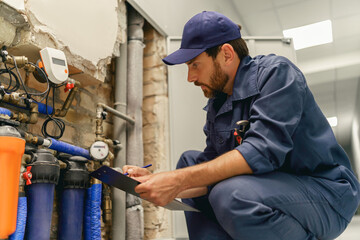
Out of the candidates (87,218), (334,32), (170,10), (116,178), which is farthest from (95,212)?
(334,32)

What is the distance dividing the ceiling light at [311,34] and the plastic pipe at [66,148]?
125 inches

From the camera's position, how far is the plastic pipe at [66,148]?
1174 millimetres

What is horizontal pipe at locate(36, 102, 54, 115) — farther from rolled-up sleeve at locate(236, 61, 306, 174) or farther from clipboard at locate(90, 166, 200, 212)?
rolled-up sleeve at locate(236, 61, 306, 174)

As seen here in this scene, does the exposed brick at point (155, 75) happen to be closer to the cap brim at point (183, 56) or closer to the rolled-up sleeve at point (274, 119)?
the cap brim at point (183, 56)

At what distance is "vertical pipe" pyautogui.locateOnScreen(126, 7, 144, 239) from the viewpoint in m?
1.54

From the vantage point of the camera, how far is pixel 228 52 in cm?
117

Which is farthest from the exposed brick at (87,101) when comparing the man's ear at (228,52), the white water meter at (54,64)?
the man's ear at (228,52)

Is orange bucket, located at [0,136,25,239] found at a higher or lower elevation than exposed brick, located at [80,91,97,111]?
lower

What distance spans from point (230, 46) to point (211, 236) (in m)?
0.68

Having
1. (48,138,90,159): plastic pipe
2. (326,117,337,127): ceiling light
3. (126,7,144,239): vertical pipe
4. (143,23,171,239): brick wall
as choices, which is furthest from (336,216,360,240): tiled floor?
(326,117,337,127): ceiling light

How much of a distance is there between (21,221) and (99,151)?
1.41 feet

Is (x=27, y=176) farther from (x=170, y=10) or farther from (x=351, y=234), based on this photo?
(x=351, y=234)

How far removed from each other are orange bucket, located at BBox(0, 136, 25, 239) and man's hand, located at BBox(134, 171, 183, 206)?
0.33 metres

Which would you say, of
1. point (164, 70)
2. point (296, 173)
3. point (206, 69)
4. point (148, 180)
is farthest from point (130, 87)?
point (296, 173)
